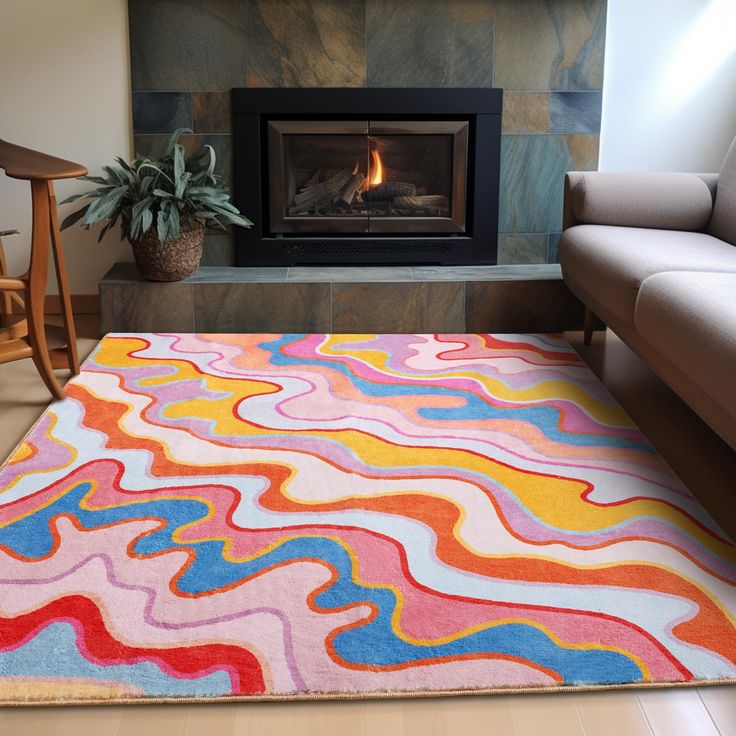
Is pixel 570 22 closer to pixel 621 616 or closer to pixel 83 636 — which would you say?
pixel 621 616

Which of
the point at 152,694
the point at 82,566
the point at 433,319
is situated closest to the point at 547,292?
the point at 433,319

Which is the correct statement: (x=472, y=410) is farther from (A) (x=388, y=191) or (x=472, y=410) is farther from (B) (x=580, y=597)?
(A) (x=388, y=191)

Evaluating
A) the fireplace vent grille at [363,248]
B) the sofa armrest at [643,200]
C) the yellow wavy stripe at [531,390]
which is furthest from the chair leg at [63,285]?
the sofa armrest at [643,200]

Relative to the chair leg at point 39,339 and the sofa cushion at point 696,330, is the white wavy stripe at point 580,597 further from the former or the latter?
the chair leg at point 39,339

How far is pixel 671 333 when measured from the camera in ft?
7.52

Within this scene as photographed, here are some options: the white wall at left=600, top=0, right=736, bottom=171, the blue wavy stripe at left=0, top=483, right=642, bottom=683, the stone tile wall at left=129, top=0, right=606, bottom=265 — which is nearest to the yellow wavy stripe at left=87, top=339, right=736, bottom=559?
the blue wavy stripe at left=0, top=483, right=642, bottom=683

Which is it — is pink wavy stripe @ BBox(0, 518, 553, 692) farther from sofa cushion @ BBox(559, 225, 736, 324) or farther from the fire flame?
the fire flame

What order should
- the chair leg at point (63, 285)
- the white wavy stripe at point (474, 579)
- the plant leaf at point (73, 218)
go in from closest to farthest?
1. the white wavy stripe at point (474, 579)
2. the chair leg at point (63, 285)
3. the plant leaf at point (73, 218)

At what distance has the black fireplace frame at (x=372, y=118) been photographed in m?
3.69

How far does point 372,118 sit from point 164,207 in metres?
0.91

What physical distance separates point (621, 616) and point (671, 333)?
82 centimetres

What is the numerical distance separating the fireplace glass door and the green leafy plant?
0.35m

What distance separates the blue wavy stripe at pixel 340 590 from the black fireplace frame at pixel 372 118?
1787 mm

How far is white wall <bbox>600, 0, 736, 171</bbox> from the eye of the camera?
3727 millimetres
